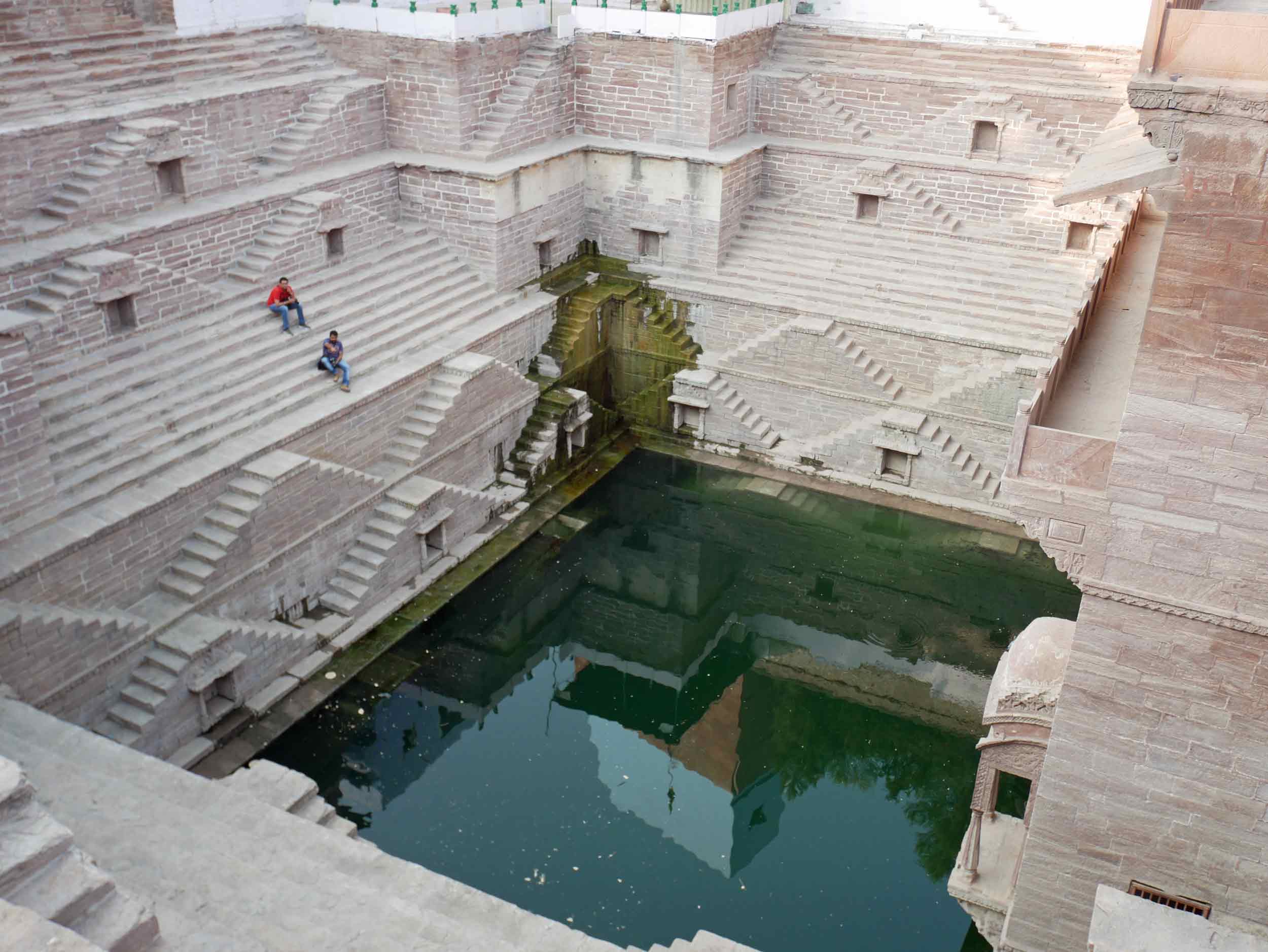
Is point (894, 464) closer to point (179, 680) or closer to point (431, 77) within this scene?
point (431, 77)

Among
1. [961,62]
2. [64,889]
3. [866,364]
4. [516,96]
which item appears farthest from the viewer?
[961,62]

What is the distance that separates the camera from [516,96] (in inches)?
757

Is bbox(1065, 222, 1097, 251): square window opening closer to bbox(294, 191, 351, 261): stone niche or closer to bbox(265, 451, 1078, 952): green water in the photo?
bbox(265, 451, 1078, 952): green water

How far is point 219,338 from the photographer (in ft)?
50.6

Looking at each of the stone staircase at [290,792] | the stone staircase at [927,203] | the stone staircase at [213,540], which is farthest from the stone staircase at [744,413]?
the stone staircase at [290,792]

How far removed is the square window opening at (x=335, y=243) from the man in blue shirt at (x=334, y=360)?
88.1 inches

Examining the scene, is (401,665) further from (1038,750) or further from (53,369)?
(1038,750)

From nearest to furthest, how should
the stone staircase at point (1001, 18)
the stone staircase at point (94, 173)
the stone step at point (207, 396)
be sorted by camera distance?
the stone step at point (207, 396) < the stone staircase at point (94, 173) < the stone staircase at point (1001, 18)

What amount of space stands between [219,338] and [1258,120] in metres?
12.6

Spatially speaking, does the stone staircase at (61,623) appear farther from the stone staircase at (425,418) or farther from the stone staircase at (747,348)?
the stone staircase at (747,348)

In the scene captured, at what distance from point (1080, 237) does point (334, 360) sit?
11.6 meters

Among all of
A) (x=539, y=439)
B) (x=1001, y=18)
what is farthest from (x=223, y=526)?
(x=1001, y=18)

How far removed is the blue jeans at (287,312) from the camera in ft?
52.4

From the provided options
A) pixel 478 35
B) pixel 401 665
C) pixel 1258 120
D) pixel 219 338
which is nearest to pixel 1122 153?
pixel 1258 120
